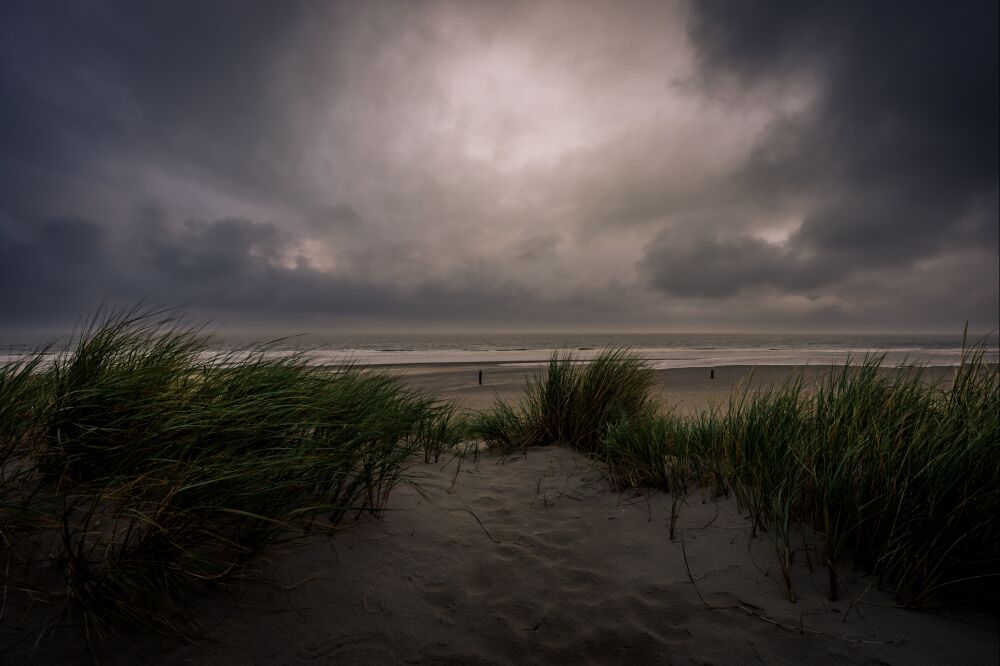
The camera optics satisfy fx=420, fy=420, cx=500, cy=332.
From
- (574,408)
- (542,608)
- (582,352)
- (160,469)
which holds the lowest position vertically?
(542,608)

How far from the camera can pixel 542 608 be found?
2379 millimetres

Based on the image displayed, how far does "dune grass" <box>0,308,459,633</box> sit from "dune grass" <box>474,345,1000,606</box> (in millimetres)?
2479

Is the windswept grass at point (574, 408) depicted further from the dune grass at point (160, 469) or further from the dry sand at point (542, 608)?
the dune grass at point (160, 469)

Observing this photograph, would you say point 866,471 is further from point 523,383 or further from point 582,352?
point 582,352

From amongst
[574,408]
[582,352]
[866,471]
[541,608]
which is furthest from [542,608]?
[582,352]

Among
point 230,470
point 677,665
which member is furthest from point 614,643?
point 230,470

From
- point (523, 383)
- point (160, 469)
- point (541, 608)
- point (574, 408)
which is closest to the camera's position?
point (160, 469)

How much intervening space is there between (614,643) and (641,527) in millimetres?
1165

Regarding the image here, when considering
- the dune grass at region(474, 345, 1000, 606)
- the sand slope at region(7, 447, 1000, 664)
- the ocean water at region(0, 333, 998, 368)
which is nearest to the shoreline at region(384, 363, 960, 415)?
the ocean water at region(0, 333, 998, 368)

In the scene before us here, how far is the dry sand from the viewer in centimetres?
192

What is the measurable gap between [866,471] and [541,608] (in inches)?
79.8

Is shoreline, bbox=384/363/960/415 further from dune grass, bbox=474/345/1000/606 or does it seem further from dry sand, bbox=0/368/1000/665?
dry sand, bbox=0/368/1000/665

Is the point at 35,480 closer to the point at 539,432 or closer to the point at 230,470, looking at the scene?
the point at 230,470

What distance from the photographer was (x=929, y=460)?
2338 mm
